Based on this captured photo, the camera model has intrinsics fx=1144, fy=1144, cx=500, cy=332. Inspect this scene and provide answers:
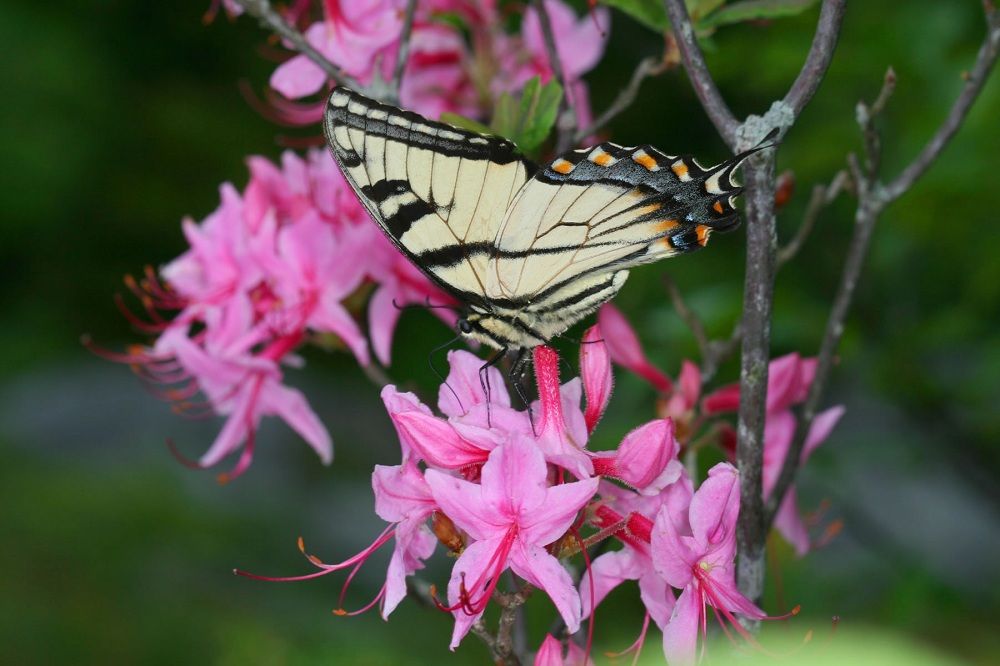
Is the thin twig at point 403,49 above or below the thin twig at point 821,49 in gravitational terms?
above

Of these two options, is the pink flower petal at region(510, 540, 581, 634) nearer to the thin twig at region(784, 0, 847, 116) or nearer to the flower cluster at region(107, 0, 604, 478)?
the thin twig at region(784, 0, 847, 116)

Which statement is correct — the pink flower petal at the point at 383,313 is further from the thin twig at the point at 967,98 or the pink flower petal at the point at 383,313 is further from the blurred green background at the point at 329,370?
the thin twig at the point at 967,98

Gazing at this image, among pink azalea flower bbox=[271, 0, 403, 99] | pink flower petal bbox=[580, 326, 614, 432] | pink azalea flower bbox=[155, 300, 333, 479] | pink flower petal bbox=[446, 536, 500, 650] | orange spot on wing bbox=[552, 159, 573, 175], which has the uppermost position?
pink azalea flower bbox=[271, 0, 403, 99]

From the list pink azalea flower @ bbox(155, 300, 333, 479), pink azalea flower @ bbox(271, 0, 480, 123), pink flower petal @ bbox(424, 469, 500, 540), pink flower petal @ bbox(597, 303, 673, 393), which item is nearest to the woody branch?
pink flower petal @ bbox(424, 469, 500, 540)

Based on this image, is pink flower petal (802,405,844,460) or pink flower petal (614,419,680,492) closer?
pink flower petal (614,419,680,492)

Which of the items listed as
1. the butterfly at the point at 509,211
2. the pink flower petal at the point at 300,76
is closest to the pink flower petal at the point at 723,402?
the butterfly at the point at 509,211

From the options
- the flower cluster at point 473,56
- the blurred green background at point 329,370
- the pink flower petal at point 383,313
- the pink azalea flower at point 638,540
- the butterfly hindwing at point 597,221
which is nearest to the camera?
the pink azalea flower at point 638,540

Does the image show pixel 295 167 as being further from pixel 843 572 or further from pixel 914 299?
pixel 843 572

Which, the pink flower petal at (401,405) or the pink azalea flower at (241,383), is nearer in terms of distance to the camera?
the pink flower petal at (401,405)

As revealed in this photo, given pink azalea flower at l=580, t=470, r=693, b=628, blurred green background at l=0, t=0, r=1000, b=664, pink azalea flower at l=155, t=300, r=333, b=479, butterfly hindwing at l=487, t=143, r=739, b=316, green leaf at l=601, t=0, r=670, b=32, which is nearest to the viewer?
pink azalea flower at l=580, t=470, r=693, b=628
